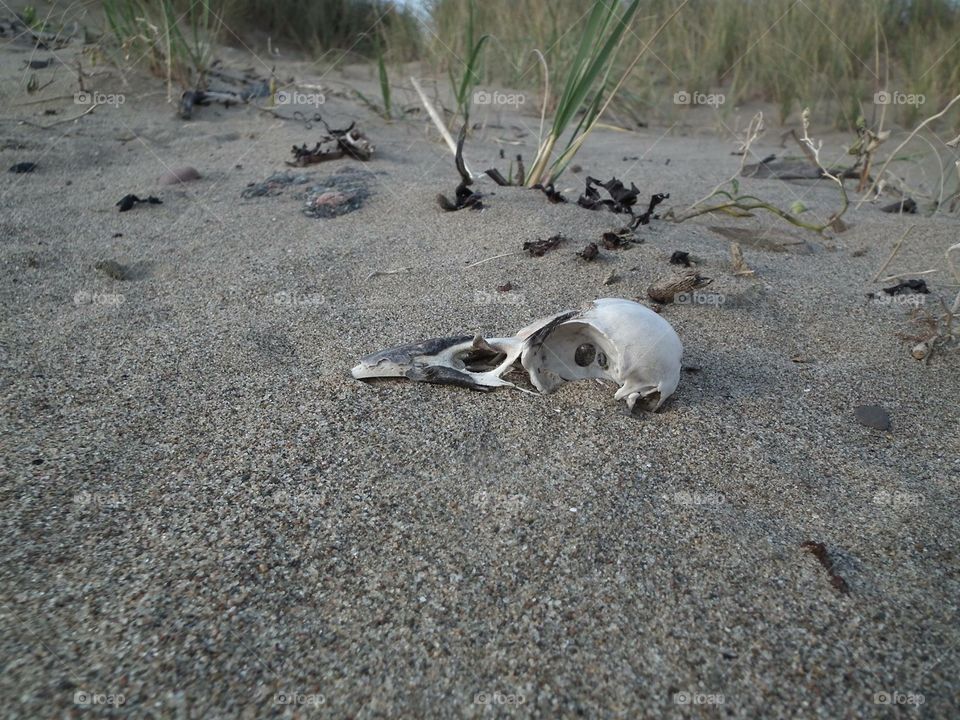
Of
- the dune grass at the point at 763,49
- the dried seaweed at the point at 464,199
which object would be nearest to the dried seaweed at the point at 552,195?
the dried seaweed at the point at 464,199

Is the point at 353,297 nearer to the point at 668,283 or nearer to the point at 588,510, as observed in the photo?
the point at 668,283

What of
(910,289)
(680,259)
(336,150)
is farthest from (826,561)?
(336,150)

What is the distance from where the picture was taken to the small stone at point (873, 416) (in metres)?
1.80

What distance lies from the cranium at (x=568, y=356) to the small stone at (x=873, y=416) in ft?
1.73

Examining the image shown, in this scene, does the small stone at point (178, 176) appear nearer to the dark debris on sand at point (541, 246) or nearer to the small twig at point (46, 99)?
the small twig at point (46, 99)

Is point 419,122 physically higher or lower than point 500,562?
higher

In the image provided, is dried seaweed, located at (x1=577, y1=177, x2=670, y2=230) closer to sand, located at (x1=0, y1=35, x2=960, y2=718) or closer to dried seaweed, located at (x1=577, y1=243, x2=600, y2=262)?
sand, located at (x1=0, y1=35, x2=960, y2=718)

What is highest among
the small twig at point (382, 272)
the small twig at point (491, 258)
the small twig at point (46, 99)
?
the small twig at point (46, 99)

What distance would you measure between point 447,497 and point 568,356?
24.4 inches

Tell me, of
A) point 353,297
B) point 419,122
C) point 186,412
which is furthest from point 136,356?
Result: point 419,122

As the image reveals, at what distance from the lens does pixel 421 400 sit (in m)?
1.82

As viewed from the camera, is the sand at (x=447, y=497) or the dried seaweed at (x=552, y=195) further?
the dried seaweed at (x=552, y=195)

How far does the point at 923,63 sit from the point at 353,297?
16.7ft

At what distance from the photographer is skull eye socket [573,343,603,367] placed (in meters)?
1.94
